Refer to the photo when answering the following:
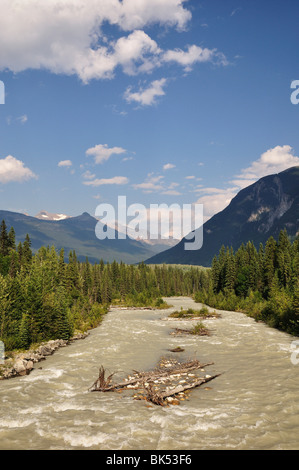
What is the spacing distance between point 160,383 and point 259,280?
268ft

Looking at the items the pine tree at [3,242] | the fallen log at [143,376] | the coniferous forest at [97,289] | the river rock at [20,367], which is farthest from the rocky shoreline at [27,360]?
the pine tree at [3,242]

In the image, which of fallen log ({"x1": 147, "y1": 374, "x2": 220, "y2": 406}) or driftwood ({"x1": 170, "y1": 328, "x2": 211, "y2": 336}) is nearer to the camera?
fallen log ({"x1": 147, "y1": 374, "x2": 220, "y2": 406})

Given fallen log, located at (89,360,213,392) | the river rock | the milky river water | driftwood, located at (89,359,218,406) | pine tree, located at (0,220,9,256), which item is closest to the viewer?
the milky river water

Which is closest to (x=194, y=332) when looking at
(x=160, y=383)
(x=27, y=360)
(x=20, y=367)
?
(x=160, y=383)

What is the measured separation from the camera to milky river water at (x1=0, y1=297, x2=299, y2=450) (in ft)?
39.3

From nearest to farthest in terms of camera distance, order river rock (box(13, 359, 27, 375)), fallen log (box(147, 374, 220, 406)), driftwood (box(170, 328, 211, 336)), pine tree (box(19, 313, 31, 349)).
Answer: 1. fallen log (box(147, 374, 220, 406))
2. river rock (box(13, 359, 27, 375))
3. pine tree (box(19, 313, 31, 349))
4. driftwood (box(170, 328, 211, 336))

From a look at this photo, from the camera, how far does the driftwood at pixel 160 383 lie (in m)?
17.0

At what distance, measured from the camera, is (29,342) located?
112 ft

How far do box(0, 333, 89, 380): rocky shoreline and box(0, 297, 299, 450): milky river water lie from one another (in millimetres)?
998

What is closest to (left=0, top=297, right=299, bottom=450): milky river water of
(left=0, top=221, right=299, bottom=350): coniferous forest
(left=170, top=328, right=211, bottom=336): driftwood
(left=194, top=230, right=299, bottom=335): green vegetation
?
(left=0, top=221, right=299, bottom=350): coniferous forest

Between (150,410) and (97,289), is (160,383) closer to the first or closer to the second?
(150,410)

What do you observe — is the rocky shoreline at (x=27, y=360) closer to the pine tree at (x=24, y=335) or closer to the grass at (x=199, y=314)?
the pine tree at (x=24, y=335)

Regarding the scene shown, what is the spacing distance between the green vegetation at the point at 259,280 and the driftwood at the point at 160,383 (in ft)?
93.4

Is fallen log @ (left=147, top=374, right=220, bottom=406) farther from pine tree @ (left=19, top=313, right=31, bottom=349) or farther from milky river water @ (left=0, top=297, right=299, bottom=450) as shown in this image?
pine tree @ (left=19, top=313, right=31, bottom=349)
